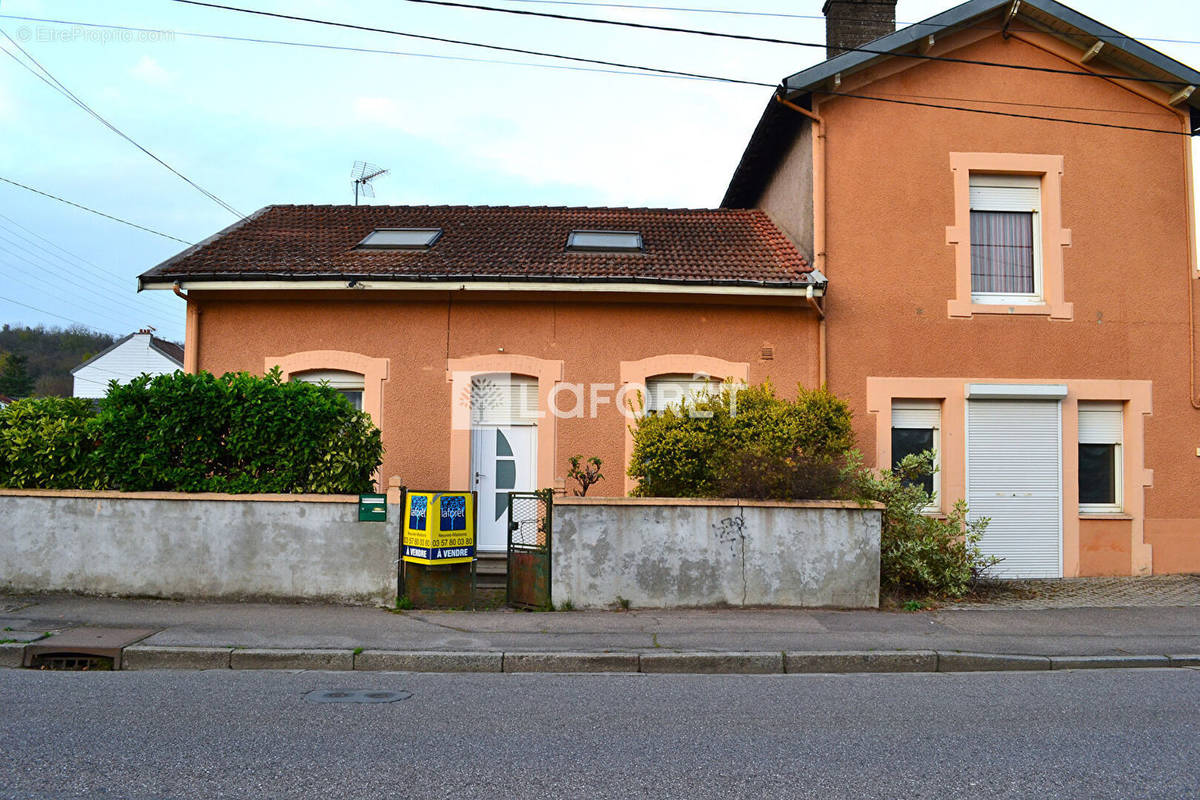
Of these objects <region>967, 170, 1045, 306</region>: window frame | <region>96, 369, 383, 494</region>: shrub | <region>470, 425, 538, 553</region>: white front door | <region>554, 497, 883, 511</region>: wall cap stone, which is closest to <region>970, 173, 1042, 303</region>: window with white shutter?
<region>967, 170, 1045, 306</region>: window frame

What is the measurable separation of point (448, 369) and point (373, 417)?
1.18 meters

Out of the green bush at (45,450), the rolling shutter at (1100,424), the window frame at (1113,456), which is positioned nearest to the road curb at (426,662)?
the green bush at (45,450)

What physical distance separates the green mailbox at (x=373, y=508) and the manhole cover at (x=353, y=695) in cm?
281

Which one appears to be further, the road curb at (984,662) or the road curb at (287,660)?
the road curb at (984,662)

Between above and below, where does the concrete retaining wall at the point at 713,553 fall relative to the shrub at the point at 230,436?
below

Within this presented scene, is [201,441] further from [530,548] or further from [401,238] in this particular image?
[401,238]

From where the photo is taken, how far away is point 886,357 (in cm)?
1137

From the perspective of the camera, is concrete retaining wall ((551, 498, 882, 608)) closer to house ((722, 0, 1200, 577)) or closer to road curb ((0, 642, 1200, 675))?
road curb ((0, 642, 1200, 675))

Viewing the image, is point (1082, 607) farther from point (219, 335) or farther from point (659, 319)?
point (219, 335)

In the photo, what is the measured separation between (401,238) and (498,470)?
3880mm

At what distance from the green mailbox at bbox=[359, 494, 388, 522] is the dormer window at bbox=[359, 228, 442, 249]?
4.66 m

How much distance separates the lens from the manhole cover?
5918 millimetres

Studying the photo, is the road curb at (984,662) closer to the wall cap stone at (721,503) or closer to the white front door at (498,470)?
the wall cap stone at (721,503)

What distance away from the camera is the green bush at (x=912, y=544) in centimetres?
946
